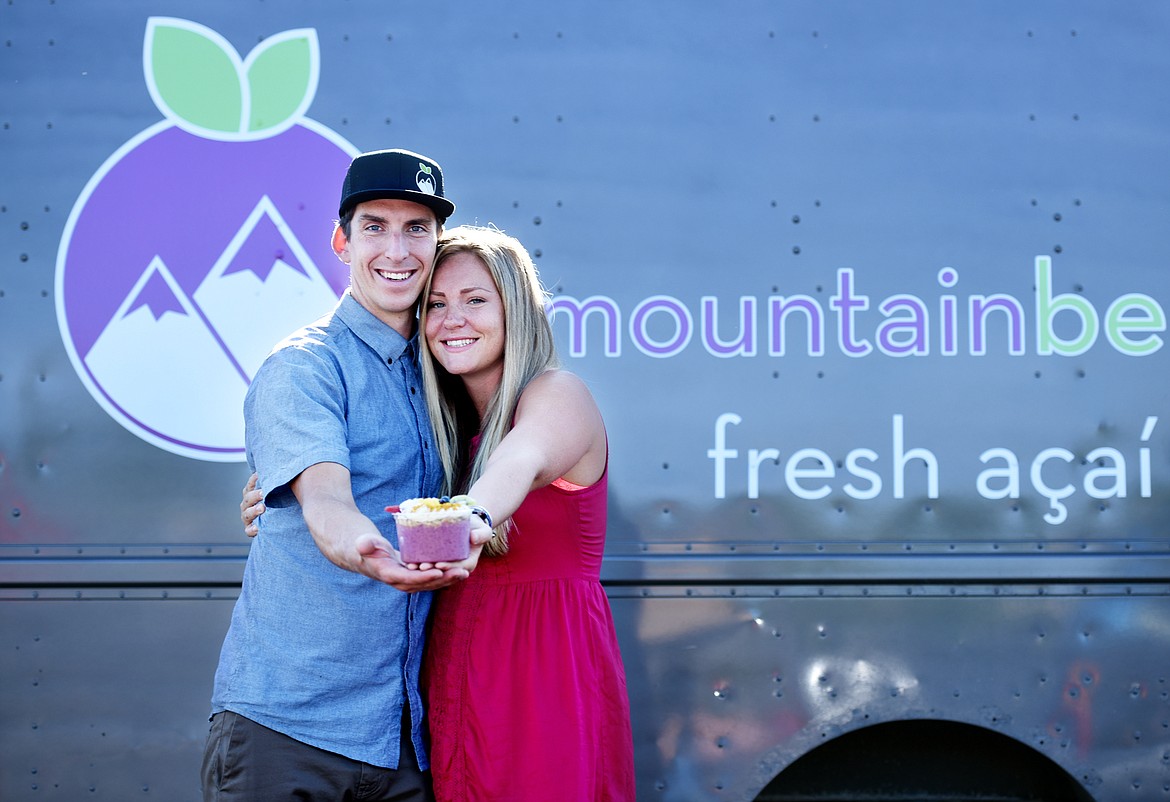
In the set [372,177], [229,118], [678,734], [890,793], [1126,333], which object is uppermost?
[229,118]

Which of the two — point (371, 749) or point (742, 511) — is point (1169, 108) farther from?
point (371, 749)

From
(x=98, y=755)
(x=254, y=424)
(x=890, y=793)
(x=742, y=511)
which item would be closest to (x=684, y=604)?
(x=742, y=511)

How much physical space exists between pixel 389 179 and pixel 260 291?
0.88 meters

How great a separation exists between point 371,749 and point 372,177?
3.40 feet

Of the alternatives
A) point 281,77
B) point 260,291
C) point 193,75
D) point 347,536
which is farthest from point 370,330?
point 193,75

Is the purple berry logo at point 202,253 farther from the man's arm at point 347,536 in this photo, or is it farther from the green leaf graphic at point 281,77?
the man's arm at point 347,536

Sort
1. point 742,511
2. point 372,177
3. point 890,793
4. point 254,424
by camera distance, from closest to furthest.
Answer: point 254,424
point 372,177
point 742,511
point 890,793

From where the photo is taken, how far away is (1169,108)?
9.02 ft

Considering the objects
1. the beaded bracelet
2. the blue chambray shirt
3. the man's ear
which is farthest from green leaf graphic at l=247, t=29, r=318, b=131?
the beaded bracelet

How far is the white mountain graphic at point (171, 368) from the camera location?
8.89 ft

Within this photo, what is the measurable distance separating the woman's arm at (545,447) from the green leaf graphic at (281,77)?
1264mm

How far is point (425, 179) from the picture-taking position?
6.66 feet

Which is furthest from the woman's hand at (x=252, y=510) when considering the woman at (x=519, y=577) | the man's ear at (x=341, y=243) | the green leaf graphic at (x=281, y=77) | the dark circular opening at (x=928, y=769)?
the dark circular opening at (x=928, y=769)

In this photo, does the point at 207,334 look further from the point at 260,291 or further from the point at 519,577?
the point at 519,577
